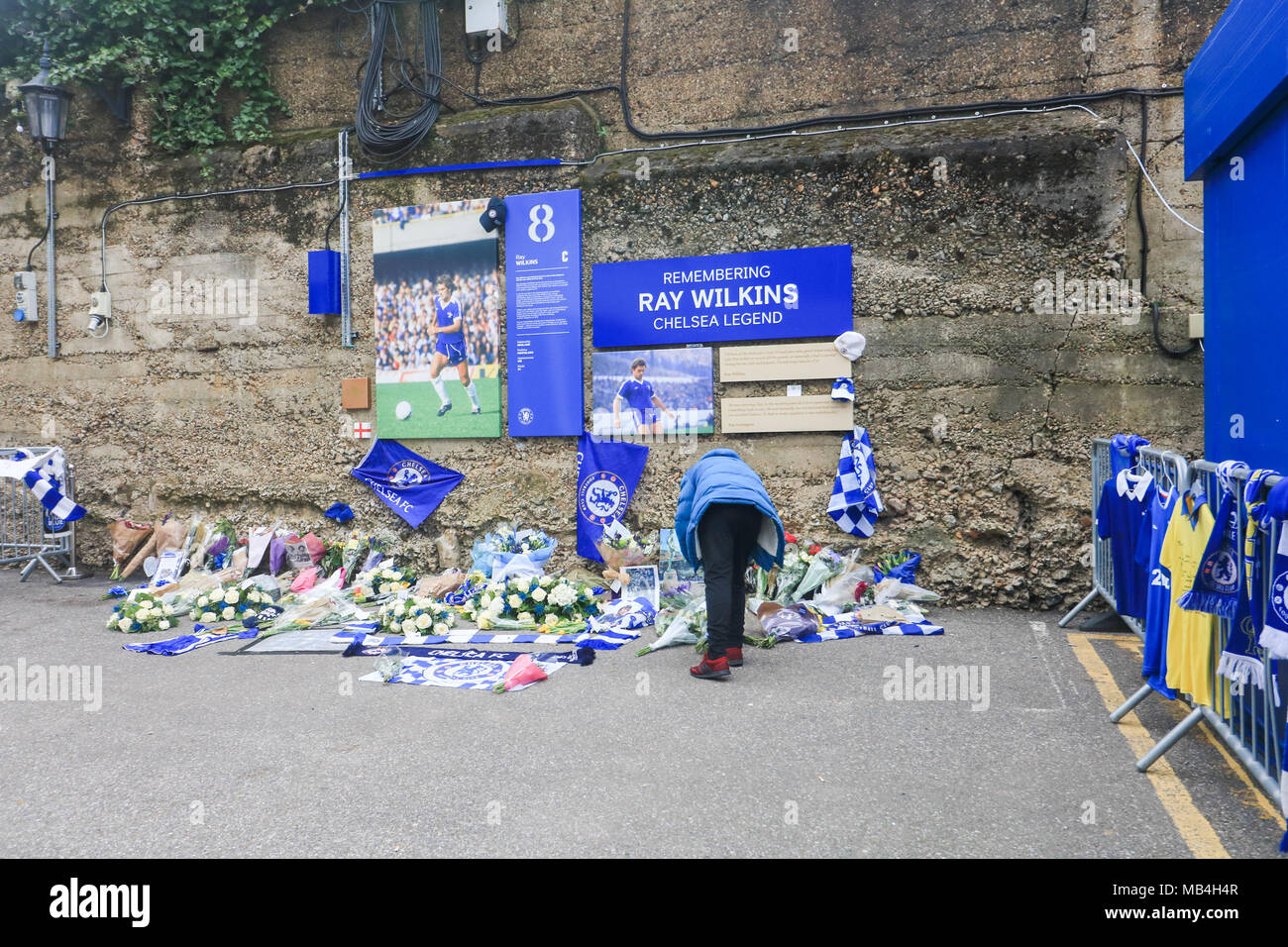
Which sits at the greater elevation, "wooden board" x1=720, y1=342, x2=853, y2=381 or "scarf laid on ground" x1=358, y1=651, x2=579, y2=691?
"wooden board" x1=720, y1=342, x2=853, y2=381

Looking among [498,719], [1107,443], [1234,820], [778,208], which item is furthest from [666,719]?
[778,208]

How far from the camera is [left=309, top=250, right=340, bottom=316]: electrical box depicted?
373 inches

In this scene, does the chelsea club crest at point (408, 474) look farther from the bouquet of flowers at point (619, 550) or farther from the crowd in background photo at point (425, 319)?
the bouquet of flowers at point (619, 550)

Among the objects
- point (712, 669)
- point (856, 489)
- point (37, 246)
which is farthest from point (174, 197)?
point (712, 669)

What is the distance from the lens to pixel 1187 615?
4207mm

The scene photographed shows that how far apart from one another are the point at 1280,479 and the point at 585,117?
737 cm

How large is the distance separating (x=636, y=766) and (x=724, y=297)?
504 cm

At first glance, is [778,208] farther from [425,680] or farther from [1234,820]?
[1234,820]

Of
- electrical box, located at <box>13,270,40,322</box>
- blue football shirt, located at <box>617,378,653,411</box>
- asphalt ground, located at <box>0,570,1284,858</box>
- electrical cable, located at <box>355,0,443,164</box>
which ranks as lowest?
asphalt ground, located at <box>0,570,1284,858</box>

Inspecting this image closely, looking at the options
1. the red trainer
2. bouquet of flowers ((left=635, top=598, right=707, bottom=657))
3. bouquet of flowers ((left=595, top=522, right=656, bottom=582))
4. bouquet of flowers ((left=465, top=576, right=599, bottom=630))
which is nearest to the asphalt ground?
the red trainer

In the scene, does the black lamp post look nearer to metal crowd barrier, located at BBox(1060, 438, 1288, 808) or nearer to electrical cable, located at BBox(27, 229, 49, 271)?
electrical cable, located at BBox(27, 229, 49, 271)

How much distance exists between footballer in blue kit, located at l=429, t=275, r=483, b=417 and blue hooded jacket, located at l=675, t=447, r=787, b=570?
3.57 metres

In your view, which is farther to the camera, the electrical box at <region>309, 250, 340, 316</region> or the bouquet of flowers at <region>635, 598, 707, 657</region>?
the electrical box at <region>309, 250, 340, 316</region>

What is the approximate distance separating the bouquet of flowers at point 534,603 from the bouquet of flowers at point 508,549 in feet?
2.12
